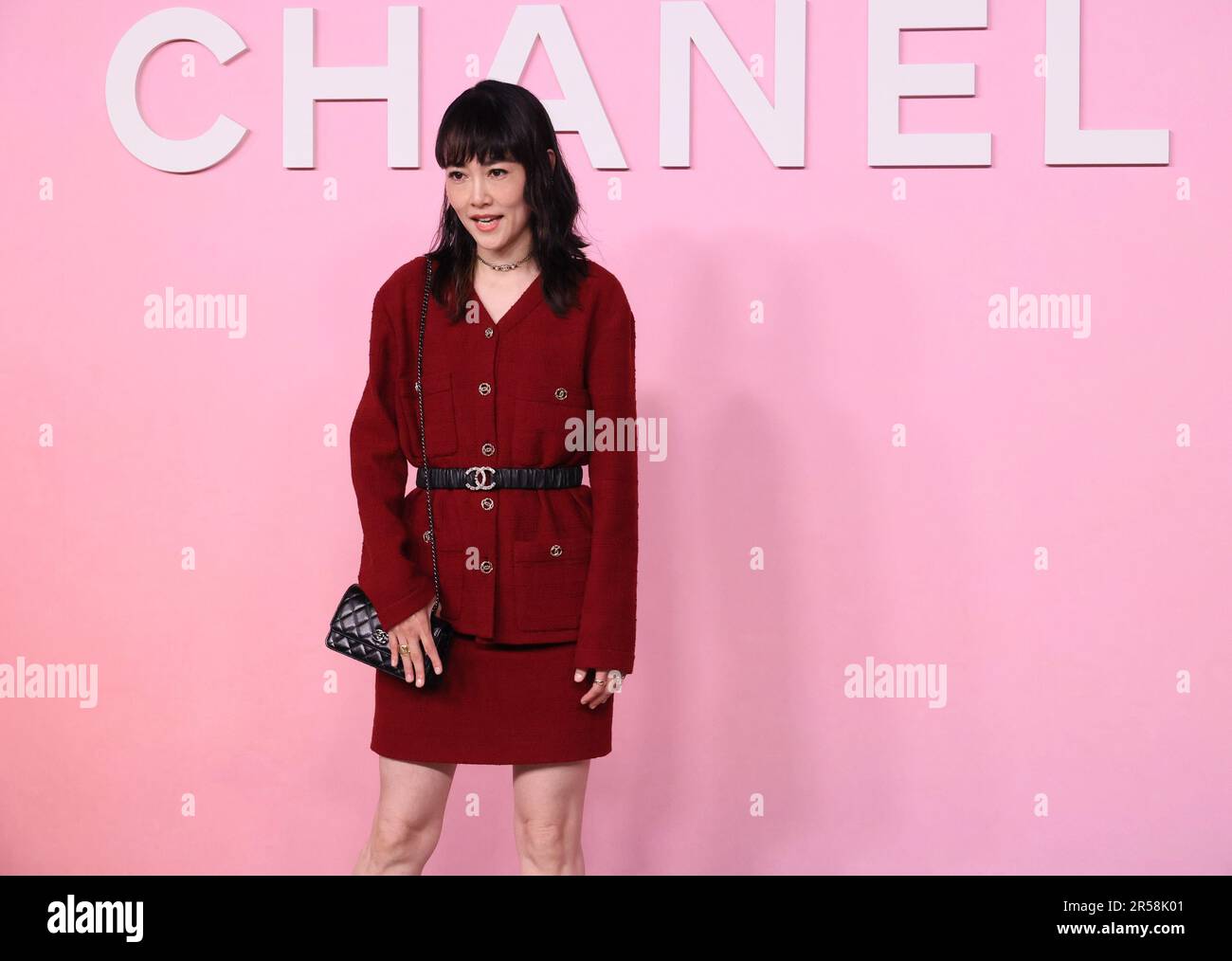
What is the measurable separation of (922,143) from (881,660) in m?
1.31

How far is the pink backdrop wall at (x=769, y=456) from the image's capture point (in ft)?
10.5

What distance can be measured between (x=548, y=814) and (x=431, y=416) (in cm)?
72

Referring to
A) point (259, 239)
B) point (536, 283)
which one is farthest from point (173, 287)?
point (536, 283)

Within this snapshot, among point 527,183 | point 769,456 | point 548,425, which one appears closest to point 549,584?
point 548,425

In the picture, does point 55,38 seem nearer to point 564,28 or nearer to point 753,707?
point 564,28

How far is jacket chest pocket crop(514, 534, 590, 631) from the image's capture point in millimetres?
2145

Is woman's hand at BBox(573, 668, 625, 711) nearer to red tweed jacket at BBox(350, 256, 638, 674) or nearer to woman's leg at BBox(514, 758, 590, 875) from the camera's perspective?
red tweed jacket at BBox(350, 256, 638, 674)

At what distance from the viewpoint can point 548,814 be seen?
2195 mm

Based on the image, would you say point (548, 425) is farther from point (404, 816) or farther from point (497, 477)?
point (404, 816)

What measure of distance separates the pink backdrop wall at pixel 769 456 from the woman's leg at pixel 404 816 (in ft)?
3.35

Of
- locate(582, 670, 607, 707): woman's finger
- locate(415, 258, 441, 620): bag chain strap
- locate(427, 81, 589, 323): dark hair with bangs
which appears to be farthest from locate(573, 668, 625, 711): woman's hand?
locate(427, 81, 589, 323): dark hair with bangs

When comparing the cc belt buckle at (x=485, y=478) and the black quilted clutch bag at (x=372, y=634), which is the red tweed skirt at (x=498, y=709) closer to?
the black quilted clutch bag at (x=372, y=634)

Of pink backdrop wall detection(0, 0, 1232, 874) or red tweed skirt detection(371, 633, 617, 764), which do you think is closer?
red tweed skirt detection(371, 633, 617, 764)
